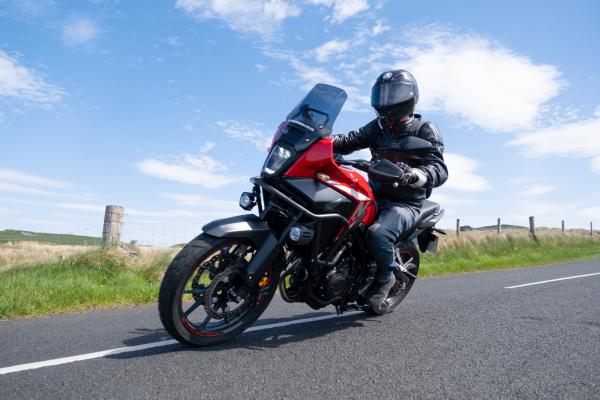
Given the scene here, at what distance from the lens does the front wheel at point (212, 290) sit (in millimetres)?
3057

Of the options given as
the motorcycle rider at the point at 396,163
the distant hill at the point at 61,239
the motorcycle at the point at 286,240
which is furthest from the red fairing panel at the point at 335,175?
the distant hill at the point at 61,239

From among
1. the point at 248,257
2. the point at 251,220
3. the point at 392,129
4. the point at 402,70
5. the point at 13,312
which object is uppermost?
the point at 402,70

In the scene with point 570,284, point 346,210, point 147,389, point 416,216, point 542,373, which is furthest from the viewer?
point 570,284

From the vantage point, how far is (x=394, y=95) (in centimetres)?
415

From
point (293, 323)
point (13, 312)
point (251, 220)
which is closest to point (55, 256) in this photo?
point (13, 312)

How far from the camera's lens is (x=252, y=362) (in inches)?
115

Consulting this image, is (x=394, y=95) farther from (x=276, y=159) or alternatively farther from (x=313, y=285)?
(x=313, y=285)

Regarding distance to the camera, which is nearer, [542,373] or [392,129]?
[542,373]

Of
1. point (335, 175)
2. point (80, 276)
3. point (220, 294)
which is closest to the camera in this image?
point (220, 294)

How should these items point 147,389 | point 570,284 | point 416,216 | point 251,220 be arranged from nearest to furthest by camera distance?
1. point 147,389
2. point 251,220
3. point 416,216
4. point 570,284

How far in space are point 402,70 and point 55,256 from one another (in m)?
6.37

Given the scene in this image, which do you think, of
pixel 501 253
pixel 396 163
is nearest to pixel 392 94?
pixel 396 163

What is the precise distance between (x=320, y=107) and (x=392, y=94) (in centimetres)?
83

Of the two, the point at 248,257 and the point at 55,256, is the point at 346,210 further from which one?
the point at 55,256
